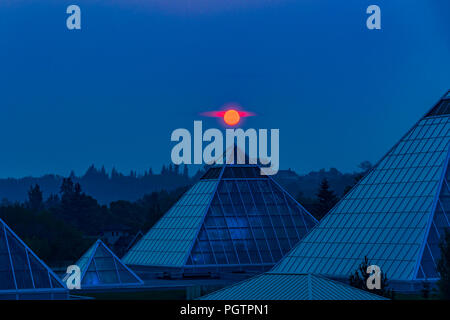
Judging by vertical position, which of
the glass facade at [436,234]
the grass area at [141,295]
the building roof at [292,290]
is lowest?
the grass area at [141,295]

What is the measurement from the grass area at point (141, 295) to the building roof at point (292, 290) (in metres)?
21.3

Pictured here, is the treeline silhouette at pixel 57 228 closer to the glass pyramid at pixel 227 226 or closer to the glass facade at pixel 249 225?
the glass pyramid at pixel 227 226

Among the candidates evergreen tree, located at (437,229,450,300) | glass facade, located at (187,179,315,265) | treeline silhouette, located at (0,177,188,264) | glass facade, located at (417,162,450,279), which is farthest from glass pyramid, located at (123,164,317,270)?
evergreen tree, located at (437,229,450,300)

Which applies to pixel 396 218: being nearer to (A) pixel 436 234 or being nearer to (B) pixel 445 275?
(A) pixel 436 234

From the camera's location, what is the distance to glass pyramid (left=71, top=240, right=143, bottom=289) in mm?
80375

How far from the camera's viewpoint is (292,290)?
151 ft

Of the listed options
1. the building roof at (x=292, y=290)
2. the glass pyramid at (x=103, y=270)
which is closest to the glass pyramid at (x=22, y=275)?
the glass pyramid at (x=103, y=270)

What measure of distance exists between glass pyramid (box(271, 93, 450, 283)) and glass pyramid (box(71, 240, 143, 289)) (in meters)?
14.3

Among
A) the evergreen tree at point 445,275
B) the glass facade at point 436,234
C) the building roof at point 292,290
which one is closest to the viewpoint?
the building roof at point 292,290

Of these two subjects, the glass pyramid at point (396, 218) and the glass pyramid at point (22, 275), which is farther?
the glass pyramid at point (396, 218)

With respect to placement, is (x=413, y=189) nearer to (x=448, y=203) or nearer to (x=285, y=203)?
(x=448, y=203)

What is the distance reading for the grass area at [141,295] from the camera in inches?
2805
